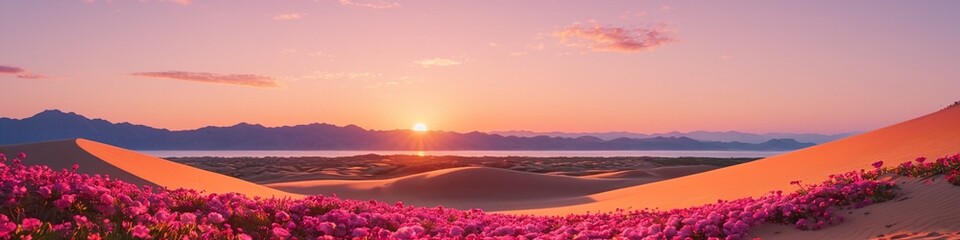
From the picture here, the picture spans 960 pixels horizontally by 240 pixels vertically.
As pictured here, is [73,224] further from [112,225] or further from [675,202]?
[675,202]

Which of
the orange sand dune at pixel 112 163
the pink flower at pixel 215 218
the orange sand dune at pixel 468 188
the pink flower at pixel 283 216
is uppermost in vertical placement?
the orange sand dune at pixel 112 163

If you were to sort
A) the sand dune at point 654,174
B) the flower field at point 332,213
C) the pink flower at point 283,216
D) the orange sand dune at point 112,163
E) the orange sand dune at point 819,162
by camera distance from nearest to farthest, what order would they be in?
1. the flower field at point 332,213
2. the pink flower at point 283,216
3. the orange sand dune at point 819,162
4. the orange sand dune at point 112,163
5. the sand dune at point 654,174

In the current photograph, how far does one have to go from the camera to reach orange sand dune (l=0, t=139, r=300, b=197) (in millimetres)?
19438

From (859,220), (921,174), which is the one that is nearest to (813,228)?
(859,220)

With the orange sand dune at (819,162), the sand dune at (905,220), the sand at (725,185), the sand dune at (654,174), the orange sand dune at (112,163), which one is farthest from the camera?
the sand dune at (654,174)

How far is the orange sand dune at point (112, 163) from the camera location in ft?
63.8

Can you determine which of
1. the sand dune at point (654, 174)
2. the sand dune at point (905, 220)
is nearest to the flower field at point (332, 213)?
the sand dune at point (905, 220)

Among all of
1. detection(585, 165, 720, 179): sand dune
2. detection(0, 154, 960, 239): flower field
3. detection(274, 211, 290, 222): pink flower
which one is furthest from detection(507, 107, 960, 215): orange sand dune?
detection(585, 165, 720, 179): sand dune

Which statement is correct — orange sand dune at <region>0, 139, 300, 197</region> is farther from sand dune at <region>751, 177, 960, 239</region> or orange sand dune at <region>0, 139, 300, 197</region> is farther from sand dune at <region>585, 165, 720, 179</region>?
sand dune at <region>585, 165, 720, 179</region>

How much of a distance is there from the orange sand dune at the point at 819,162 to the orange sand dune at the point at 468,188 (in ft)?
29.7

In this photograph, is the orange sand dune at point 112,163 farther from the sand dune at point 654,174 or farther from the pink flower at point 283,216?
the sand dune at point 654,174

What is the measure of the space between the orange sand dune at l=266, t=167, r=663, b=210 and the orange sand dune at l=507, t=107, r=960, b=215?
906cm

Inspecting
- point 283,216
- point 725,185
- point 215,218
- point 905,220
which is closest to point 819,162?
point 725,185

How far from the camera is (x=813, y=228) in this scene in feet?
33.5
